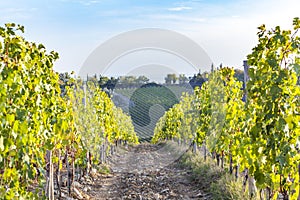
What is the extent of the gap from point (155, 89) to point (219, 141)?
42.8m

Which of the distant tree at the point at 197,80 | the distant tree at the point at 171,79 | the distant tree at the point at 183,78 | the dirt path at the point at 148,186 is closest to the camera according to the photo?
the dirt path at the point at 148,186

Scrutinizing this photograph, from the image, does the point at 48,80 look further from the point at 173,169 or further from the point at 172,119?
the point at 172,119

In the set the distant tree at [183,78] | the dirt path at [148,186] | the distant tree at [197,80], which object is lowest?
the dirt path at [148,186]

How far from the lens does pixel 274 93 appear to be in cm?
448

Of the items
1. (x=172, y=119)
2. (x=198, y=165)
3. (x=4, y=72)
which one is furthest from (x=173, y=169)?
(x=172, y=119)

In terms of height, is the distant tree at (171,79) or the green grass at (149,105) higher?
the distant tree at (171,79)

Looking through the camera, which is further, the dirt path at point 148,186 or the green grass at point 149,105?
the green grass at point 149,105

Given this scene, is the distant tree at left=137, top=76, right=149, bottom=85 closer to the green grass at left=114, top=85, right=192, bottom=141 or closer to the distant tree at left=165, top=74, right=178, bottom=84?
the green grass at left=114, top=85, right=192, bottom=141

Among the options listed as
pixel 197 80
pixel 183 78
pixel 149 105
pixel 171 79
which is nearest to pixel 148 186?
pixel 197 80

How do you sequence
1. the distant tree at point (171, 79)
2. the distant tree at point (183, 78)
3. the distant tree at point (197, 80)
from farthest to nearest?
the distant tree at point (171, 79), the distant tree at point (183, 78), the distant tree at point (197, 80)

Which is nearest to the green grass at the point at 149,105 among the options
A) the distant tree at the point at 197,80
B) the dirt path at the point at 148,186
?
the distant tree at the point at 197,80

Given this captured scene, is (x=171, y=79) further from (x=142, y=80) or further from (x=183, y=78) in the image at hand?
(x=142, y=80)

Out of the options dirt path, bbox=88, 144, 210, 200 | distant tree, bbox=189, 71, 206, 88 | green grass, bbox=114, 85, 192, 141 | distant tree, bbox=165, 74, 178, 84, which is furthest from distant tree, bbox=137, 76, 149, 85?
dirt path, bbox=88, 144, 210, 200

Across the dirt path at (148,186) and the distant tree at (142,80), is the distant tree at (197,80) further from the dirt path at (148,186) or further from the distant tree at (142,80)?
the distant tree at (142,80)
